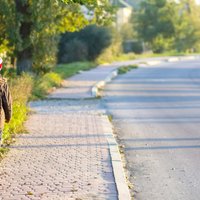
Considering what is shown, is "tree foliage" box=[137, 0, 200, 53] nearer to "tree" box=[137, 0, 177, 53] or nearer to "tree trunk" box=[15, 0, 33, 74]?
"tree" box=[137, 0, 177, 53]

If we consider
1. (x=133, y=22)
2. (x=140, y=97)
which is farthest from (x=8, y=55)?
(x=133, y=22)

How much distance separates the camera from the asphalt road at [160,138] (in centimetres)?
840

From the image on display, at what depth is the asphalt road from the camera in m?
8.40

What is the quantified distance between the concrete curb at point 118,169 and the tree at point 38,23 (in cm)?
688

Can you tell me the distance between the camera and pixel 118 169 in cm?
906

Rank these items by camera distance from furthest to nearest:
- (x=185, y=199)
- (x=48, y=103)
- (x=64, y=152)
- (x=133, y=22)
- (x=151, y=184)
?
(x=133, y=22) < (x=48, y=103) < (x=64, y=152) < (x=151, y=184) < (x=185, y=199)

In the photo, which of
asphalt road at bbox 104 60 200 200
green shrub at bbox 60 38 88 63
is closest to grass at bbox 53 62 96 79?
green shrub at bbox 60 38 88 63

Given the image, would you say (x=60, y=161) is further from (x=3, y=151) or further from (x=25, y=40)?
(x=25, y=40)

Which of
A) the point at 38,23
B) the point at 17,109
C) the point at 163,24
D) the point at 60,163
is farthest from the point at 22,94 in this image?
the point at 163,24

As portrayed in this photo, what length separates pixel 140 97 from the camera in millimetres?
21641

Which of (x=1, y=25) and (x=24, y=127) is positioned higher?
(x=1, y=25)

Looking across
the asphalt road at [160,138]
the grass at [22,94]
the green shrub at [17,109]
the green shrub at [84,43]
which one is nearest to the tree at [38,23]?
the grass at [22,94]

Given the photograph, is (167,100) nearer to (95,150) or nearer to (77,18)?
(77,18)

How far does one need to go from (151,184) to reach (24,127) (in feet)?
17.3
